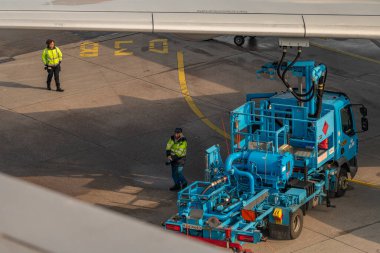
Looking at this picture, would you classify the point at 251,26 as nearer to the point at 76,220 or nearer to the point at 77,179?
the point at 77,179

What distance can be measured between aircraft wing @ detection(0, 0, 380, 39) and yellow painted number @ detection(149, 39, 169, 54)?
44.4ft

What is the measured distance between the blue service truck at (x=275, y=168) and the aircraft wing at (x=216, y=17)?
89 centimetres

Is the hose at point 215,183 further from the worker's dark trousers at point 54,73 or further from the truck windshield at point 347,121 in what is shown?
the worker's dark trousers at point 54,73

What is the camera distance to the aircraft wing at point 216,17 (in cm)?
1664

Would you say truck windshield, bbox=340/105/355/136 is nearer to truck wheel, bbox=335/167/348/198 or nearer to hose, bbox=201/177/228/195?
truck wheel, bbox=335/167/348/198

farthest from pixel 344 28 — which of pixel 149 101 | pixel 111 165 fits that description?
pixel 149 101

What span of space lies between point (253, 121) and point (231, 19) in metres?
2.37

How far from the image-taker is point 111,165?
20.8m

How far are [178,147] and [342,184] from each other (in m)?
3.86

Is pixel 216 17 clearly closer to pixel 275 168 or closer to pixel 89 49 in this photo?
pixel 275 168

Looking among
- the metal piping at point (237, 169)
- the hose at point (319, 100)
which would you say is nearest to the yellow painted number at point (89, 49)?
the hose at point (319, 100)

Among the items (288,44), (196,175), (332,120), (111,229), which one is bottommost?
(196,175)

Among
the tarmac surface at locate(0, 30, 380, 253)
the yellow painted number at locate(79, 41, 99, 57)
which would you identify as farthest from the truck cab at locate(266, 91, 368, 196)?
the yellow painted number at locate(79, 41, 99, 57)

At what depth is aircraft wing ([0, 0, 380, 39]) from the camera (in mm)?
16641
